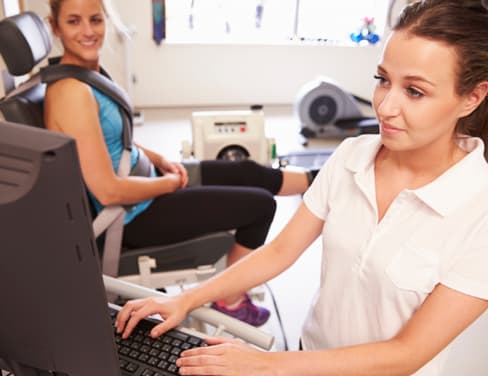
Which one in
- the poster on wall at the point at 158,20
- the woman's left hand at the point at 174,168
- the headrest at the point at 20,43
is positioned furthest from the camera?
the poster on wall at the point at 158,20

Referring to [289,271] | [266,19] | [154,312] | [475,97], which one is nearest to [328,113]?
[266,19]

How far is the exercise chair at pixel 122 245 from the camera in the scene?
49.2 inches

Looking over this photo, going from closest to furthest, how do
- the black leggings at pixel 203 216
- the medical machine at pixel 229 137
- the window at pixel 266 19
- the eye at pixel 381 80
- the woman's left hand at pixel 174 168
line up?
the eye at pixel 381 80, the black leggings at pixel 203 216, the woman's left hand at pixel 174 168, the medical machine at pixel 229 137, the window at pixel 266 19

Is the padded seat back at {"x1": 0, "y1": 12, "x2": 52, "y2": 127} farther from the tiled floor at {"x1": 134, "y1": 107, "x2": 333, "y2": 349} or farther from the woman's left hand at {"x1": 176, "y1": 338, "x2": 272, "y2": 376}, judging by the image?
the tiled floor at {"x1": 134, "y1": 107, "x2": 333, "y2": 349}

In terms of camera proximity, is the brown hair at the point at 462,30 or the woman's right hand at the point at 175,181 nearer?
the brown hair at the point at 462,30

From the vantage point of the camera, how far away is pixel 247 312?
5.91 ft

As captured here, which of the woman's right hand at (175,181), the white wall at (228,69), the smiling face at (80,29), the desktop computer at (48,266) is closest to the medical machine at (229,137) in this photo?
the woman's right hand at (175,181)

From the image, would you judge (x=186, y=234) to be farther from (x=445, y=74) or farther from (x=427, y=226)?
(x=445, y=74)

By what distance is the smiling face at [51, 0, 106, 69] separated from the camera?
4.57 ft

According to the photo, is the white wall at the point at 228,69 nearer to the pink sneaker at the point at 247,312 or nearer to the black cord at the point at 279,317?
the black cord at the point at 279,317

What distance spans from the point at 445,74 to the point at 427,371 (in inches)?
20.6

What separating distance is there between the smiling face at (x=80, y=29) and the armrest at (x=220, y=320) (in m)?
0.82

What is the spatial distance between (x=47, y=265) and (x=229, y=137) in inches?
66.7

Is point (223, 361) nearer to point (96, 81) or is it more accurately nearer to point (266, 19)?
point (96, 81)
